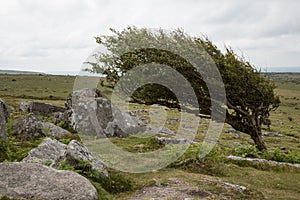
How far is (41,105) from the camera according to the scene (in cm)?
3391

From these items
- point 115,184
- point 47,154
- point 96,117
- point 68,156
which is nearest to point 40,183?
point 68,156

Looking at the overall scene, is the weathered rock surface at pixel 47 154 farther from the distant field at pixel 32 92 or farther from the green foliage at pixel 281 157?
the distant field at pixel 32 92

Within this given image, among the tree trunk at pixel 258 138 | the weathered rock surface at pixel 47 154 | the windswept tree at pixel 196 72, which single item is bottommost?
the tree trunk at pixel 258 138

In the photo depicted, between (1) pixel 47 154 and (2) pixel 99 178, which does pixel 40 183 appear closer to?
(2) pixel 99 178

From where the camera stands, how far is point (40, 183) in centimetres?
1012

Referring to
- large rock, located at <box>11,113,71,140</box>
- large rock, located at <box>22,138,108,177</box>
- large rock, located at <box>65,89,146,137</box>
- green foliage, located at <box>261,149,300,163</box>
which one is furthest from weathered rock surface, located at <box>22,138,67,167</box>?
green foliage, located at <box>261,149,300,163</box>

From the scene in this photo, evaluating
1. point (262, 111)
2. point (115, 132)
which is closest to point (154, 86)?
point (115, 132)

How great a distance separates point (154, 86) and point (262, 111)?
8.86 metres

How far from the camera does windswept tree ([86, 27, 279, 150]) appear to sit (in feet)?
81.0

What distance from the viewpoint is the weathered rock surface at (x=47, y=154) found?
13336 millimetres

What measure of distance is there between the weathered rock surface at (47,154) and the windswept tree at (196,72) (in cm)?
1116

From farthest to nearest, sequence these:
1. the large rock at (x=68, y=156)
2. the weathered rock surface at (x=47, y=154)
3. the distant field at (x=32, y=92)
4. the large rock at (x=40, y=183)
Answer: the distant field at (x=32, y=92), the weathered rock surface at (x=47, y=154), the large rock at (x=68, y=156), the large rock at (x=40, y=183)

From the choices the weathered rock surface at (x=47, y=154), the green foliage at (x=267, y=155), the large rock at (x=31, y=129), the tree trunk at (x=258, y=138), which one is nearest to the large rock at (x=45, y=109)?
the large rock at (x=31, y=129)

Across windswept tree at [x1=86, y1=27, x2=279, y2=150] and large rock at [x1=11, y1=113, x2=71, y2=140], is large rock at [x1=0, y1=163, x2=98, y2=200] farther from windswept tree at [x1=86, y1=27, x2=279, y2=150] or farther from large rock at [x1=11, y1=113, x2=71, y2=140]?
windswept tree at [x1=86, y1=27, x2=279, y2=150]
